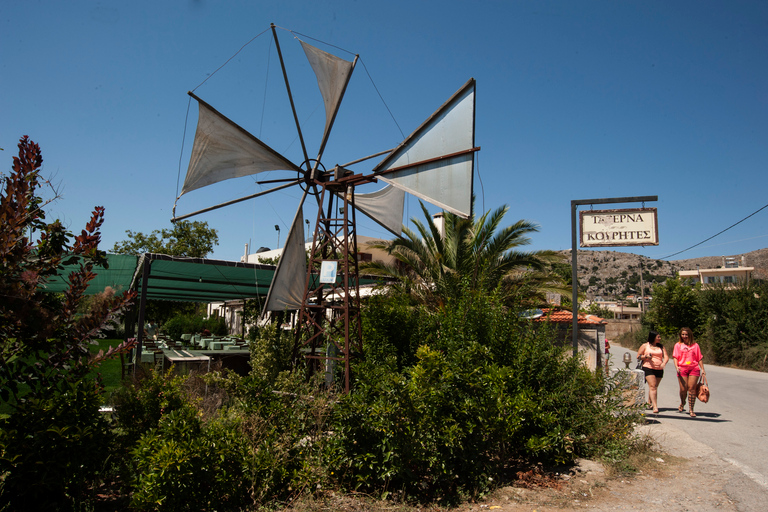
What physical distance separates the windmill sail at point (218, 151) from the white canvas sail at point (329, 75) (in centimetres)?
141

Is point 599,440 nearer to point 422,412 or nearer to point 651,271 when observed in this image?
point 422,412

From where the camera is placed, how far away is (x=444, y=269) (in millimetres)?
13578

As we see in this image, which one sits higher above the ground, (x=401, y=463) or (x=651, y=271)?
(x=651, y=271)

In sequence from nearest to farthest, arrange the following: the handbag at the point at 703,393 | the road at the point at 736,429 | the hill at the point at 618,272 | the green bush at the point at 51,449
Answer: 1. the green bush at the point at 51,449
2. the road at the point at 736,429
3. the handbag at the point at 703,393
4. the hill at the point at 618,272

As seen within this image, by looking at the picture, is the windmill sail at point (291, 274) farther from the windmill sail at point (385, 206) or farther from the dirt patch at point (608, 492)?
the dirt patch at point (608, 492)

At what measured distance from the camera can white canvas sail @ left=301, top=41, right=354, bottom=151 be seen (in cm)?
791

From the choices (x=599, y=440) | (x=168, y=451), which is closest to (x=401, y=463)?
(x=168, y=451)

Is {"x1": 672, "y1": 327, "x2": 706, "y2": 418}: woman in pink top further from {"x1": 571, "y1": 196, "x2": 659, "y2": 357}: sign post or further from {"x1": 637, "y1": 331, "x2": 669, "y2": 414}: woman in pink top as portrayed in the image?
{"x1": 571, "y1": 196, "x2": 659, "y2": 357}: sign post

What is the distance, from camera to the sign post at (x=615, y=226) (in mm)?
8266

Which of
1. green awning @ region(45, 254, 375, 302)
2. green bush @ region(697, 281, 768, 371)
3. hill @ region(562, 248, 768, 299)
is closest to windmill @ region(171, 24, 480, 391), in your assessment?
green awning @ region(45, 254, 375, 302)

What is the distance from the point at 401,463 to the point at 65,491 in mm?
2928

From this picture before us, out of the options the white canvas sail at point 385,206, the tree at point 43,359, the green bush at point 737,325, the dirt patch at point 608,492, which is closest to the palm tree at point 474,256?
the white canvas sail at point 385,206

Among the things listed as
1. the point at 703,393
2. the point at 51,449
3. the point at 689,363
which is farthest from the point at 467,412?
the point at 703,393

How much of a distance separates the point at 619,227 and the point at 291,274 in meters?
5.76
